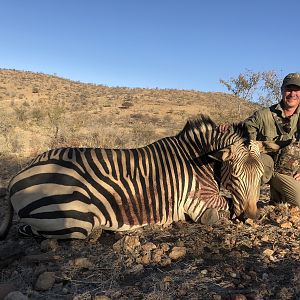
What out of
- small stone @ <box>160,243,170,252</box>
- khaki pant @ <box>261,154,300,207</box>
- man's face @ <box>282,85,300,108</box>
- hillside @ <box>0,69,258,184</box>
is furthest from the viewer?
hillside @ <box>0,69,258,184</box>

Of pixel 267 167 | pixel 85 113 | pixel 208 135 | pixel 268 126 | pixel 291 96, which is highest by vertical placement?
pixel 85 113

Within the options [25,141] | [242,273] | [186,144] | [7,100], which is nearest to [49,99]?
[7,100]

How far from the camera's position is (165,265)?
306 cm

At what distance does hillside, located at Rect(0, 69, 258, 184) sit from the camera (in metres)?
11.2

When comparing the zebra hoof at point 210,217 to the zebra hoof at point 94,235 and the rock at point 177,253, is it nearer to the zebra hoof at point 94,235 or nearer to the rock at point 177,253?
the rock at point 177,253

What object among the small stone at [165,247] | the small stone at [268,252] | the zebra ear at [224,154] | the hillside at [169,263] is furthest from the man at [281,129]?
the small stone at [165,247]

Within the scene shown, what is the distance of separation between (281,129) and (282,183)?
70cm

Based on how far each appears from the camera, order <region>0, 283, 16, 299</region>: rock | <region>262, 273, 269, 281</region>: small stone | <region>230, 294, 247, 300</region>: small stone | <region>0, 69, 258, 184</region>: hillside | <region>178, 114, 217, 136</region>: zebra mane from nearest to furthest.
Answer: <region>230, 294, 247, 300</region>: small stone < <region>0, 283, 16, 299</region>: rock < <region>262, 273, 269, 281</region>: small stone < <region>178, 114, 217, 136</region>: zebra mane < <region>0, 69, 258, 184</region>: hillside

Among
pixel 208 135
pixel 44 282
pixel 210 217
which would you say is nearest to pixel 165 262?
pixel 44 282

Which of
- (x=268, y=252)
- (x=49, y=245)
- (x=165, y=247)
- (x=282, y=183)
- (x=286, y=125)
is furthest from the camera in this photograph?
(x=286, y=125)

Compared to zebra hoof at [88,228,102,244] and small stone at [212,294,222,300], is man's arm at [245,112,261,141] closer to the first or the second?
zebra hoof at [88,228,102,244]

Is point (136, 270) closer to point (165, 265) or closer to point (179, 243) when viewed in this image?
point (165, 265)

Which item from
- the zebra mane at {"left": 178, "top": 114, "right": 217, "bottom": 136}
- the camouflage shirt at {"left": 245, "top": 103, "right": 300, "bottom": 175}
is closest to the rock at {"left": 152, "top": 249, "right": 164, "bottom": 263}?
the zebra mane at {"left": 178, "top": 114, "right": 217, "bottom": 136}

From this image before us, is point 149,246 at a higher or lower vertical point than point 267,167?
lower
